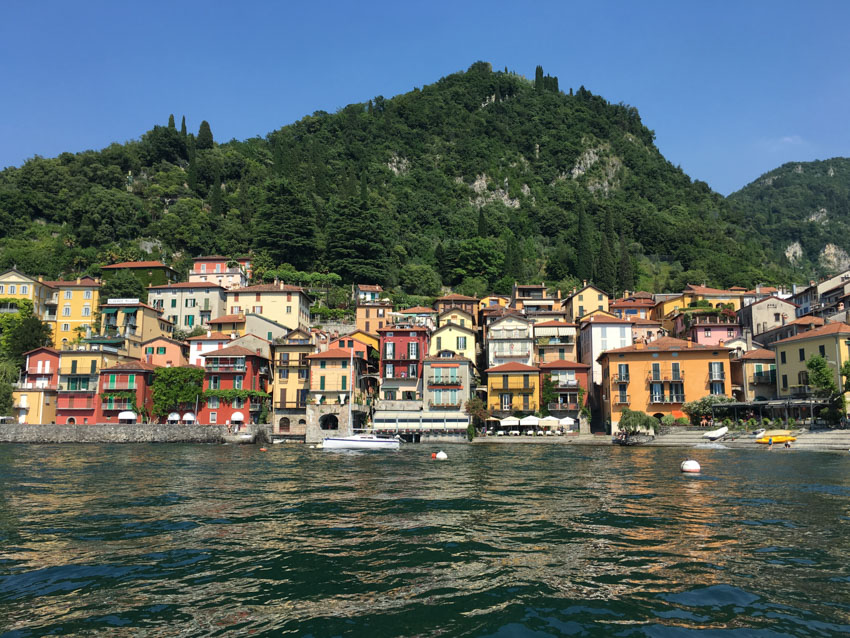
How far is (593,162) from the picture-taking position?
156 metres

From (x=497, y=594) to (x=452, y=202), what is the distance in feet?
414

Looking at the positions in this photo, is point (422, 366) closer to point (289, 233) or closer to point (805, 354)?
point (805, 354)

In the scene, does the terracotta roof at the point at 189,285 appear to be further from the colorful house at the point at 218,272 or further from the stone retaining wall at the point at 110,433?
the stone retaining wall at the point at 110,433

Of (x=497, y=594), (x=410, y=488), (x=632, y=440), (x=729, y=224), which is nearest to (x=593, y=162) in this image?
(x=729, y=224)

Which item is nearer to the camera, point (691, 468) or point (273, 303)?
point (691, 468)

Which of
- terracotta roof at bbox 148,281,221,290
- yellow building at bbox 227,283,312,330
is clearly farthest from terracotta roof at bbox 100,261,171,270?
yellow building at bbox 227,283,312,330

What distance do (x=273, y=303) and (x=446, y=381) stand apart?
25.2 m

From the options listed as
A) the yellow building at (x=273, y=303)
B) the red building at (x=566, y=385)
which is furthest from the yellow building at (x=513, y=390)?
the yellow building at (x=273, y=303)

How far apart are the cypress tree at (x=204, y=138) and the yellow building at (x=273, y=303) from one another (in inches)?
2735

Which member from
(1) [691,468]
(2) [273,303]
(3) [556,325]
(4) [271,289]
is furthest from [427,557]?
(4) [271,289]

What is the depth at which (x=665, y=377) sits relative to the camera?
5588 centimetres

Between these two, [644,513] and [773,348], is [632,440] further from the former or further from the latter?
[644,513]

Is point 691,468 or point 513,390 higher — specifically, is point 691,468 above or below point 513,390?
below

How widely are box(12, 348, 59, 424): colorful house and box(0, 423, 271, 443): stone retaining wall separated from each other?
17.8 ft
